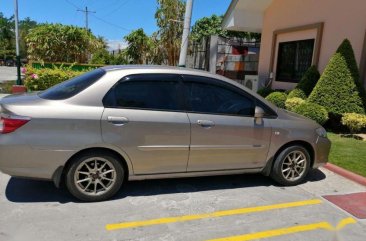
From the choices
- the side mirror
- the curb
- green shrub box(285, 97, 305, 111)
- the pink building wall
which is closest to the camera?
the side mirror

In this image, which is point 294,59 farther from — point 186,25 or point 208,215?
point 208,215

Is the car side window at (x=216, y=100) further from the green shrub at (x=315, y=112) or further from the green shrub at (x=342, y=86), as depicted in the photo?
the green shrub at (x=342, y=86)

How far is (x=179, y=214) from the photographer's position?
4.06m

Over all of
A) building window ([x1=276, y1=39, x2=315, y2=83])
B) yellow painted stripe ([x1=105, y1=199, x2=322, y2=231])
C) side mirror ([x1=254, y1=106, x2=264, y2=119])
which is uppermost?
building window ([x1=276, y1=39, x2=315, y2=83])

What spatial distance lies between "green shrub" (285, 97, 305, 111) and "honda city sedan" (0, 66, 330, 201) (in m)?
4.45

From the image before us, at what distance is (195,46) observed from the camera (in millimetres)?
22828

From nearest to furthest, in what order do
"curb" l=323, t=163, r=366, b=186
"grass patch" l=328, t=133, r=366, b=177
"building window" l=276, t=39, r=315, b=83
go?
"curb" l=323, t=163, r=366, b=186 < "grass patch" l=328, t=133, r=366, b=177 < "building window" l=276, t=39, r=315, b=83

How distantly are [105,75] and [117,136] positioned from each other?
76 centimetres

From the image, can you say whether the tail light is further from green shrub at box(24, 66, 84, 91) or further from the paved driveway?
green shrub at box(24, 66, 84, 91)

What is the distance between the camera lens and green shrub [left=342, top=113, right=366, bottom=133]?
26.7 feet

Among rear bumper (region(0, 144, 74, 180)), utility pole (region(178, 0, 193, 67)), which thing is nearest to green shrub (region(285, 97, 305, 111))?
utility pole (region(178, 0, 193, 67))

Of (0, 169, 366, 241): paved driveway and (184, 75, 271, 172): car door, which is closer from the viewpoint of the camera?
(0, 169, 366, 241): paved driveway

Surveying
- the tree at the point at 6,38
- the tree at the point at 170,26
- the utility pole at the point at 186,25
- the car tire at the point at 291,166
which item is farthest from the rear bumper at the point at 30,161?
the tree at the point at 6,38

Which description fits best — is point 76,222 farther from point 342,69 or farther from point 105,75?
point 342,69
